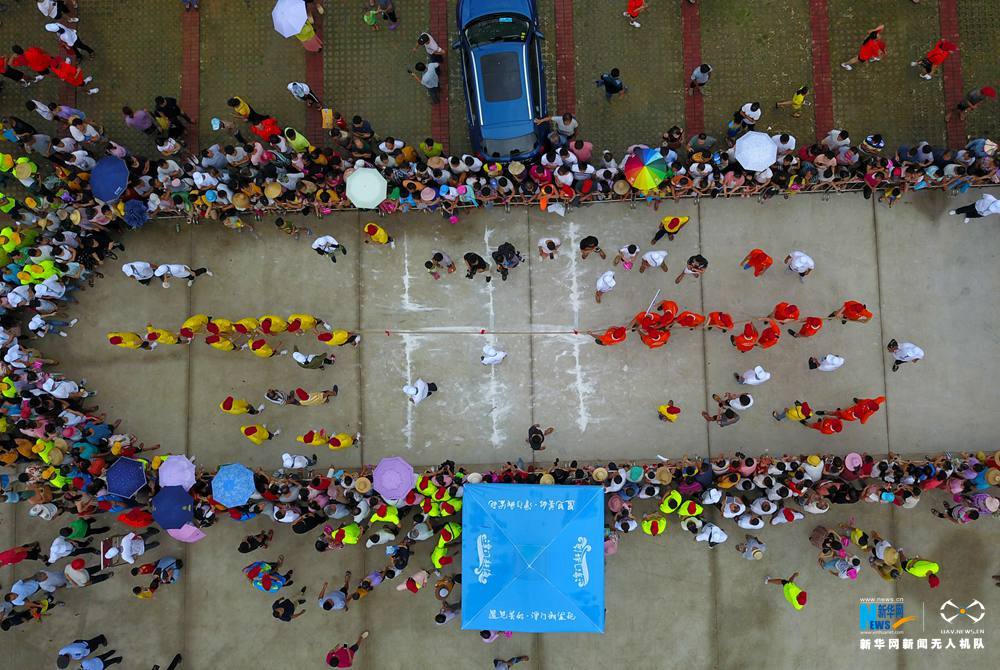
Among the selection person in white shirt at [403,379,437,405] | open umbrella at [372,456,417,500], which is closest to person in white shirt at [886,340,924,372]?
person in white shirt at [403,379,437,405]

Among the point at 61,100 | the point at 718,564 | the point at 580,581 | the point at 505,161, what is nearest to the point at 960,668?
the point at 718,564

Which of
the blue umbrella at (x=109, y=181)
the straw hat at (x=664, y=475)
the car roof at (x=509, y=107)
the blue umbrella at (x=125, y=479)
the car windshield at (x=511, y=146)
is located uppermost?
the car roof at (x=509, y=107)

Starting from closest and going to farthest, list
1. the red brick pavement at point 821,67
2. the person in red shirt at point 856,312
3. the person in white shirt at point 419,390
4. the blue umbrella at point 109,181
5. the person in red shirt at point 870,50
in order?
the person in red shirt at point 856,312
the blue umbrella at point 109,181
the person in red shirt at point 870,50
the person in white shirt at point 419,390
the red brick pavement at point 821,67

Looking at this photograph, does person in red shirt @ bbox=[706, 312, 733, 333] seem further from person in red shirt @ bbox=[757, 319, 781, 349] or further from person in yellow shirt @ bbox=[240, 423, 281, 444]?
person in yellow shirt @ bbox=[240, 423, 281, 444]

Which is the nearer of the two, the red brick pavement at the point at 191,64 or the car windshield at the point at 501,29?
the car windshield at the point at 501,29

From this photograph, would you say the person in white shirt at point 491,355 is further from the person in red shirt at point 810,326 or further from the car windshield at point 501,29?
the car windshield at point 501,29

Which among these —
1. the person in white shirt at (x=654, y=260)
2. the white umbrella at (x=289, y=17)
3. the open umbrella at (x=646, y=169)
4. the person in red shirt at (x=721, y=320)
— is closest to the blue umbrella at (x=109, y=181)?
the white umbrella at (x=289, y=17)
